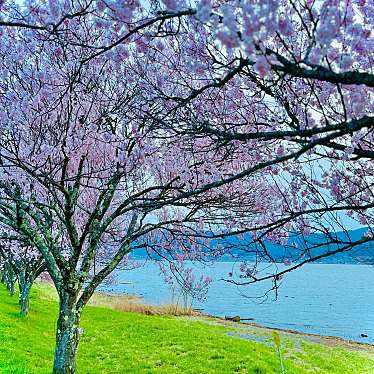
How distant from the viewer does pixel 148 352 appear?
1420 cm

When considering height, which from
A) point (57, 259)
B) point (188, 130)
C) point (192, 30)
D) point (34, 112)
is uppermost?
point (192, 30)

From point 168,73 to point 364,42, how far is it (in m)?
4.02

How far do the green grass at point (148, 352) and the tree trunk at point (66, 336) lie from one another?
5.92 feet

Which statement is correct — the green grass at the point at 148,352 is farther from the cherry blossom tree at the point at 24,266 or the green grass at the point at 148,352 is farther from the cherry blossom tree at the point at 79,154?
the cherry blossom tree at the point at 79,154

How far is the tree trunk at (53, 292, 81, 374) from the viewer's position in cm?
831

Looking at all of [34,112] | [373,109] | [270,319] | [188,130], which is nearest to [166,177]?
[34,112]

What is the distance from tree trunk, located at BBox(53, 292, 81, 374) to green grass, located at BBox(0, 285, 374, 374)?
1.80 m

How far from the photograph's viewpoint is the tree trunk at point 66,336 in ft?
27.3

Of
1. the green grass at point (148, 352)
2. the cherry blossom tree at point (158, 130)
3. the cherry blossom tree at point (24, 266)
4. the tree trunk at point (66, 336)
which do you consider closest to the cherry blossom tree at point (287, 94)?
the cherry blossom tree at point (158, 130)

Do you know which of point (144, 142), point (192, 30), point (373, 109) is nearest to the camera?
point (373, 109)

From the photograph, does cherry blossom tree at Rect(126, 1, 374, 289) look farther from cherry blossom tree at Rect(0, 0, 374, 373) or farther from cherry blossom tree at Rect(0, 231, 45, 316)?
cherry blossom tree at Rect(0, 231, 45, 316)

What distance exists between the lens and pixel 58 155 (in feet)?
24.3

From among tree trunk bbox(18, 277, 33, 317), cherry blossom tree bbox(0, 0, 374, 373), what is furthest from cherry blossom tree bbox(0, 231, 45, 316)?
cherry blossom tree bbox(0, 0, 374, 373)

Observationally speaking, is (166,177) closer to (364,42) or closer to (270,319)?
(364,42)
